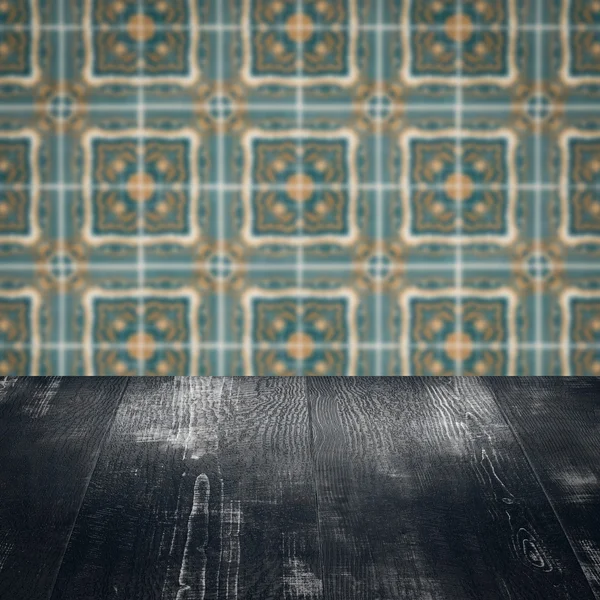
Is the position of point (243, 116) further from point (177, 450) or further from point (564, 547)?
point (564, 547)

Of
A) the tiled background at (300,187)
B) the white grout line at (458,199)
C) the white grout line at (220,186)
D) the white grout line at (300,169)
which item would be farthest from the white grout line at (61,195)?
the white grout line at (458,199)

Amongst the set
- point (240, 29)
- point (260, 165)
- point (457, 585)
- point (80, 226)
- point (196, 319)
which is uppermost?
point (240, 29)

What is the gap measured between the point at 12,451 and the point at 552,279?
1009 millimetres

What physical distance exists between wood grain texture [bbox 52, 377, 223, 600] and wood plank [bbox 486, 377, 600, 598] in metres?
0.46

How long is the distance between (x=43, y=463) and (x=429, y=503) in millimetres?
561

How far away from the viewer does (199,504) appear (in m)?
1.18

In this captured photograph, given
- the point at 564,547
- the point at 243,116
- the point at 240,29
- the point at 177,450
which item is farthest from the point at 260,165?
the point at 564,547

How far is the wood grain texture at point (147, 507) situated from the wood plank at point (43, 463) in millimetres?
23

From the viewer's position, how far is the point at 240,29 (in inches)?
64.2

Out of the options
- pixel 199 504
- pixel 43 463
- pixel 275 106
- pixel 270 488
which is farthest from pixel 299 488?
pixel 275 106

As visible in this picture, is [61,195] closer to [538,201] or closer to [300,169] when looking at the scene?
[300,169]

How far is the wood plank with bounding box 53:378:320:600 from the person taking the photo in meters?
1.00

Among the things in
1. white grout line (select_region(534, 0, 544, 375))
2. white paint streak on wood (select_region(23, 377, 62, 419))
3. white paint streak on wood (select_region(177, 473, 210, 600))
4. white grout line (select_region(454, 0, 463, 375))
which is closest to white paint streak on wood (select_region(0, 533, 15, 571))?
white paint streak on wood (select_region(177, 473, 210, 600))

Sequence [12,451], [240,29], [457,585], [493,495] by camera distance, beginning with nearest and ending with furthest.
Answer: [457,585], [493,495], [12,451], [240,29]
